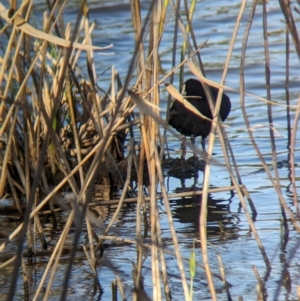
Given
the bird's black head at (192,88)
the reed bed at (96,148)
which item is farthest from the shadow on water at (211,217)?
the bird's black head at (192,88)

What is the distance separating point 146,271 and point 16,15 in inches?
42.5

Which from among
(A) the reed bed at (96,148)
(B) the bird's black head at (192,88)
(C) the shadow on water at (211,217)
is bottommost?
(C) the shadow on water at (211,217)

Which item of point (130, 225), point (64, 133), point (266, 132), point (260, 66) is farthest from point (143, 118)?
point (260, 66)

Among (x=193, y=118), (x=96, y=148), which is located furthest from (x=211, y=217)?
(x=96, y=148)

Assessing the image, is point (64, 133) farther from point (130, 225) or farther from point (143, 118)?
point (143, 118)

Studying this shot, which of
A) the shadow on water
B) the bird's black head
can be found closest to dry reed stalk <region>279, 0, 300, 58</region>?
the shadow on water

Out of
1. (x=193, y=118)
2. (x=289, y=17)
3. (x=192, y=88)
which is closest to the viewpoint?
(x=289, y=17)

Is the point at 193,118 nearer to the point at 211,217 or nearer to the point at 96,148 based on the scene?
the point at 211,217

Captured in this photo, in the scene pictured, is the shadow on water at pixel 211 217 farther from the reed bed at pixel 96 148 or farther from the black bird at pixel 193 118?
the black bird at pixel 193 118

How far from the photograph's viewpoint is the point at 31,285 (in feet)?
9.30

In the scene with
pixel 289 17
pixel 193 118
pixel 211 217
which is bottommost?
pixel 211 217

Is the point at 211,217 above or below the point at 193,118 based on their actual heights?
below

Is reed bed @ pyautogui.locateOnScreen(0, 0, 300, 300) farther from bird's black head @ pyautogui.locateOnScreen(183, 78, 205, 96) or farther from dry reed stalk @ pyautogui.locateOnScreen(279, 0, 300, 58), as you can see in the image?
bird's black head @ pyautogui.locateOnScreen(183, 78, 205, 96)

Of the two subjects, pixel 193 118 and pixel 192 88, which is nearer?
pixel 193 118
